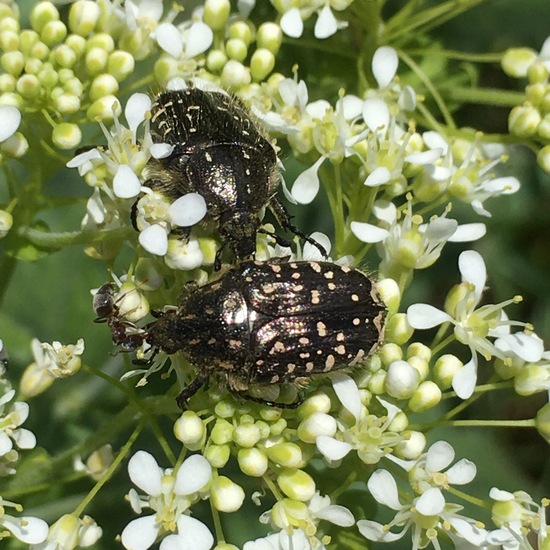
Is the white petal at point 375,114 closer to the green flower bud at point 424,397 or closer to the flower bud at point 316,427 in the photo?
the green flower bud at point 424,397

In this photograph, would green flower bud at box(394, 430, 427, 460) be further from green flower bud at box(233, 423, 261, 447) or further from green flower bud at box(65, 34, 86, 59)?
green flower bud at box(65, 34, 86, 59)

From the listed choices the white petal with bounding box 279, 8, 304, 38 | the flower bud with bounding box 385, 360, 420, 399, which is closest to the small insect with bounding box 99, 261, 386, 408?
the flower bud with bounding box 385, 360, 420, 399

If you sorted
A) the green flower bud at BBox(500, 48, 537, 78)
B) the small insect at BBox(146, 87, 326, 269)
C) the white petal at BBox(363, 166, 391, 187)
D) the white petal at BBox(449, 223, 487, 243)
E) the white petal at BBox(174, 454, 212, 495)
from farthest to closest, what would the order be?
the green flower bud at BBox(500, 48, 537, 78), the white petal at BBox(449, 223, 487, 243), the white petal at BBox(363, 166, 391, 187), the small insect at BBox(146, 87, 326, 269), the white petal at BBox(174, 454, 212, 495)

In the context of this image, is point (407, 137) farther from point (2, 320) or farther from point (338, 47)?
point (2, 320)

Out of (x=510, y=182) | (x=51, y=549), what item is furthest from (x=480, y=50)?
(x=51, y=549)

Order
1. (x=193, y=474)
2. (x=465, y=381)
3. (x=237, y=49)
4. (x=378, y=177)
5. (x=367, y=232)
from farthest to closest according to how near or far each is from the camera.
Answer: (x=237, y=49) < (x=378, y=177) < (x=367, y=232) < (x=465, y=381) < (x=193, y=474)

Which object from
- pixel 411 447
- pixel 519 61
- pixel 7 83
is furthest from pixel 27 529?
pixel 519 61

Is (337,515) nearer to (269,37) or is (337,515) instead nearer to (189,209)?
(189,209)
